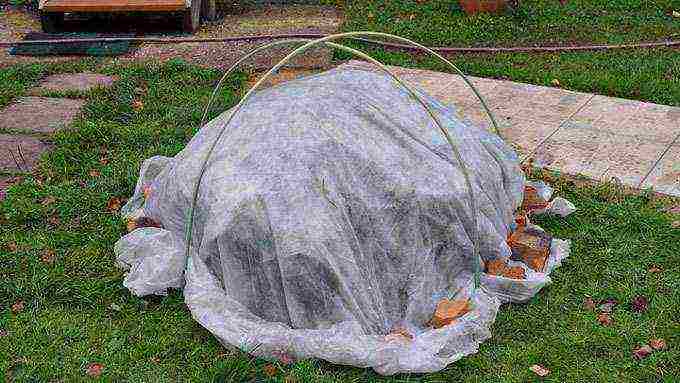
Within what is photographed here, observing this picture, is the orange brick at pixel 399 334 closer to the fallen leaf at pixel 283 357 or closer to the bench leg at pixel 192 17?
the fallen leaf at pixel 283 357

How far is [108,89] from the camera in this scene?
291 inches

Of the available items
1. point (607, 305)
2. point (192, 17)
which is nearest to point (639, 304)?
point (607, 305)

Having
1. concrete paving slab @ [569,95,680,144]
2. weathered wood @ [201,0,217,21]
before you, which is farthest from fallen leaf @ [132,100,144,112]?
concrete paving slab @ [569,95,680,144]

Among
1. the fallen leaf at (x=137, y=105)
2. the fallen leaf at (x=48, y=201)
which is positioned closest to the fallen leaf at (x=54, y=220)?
the fallen leaf at (x=48, y=201)

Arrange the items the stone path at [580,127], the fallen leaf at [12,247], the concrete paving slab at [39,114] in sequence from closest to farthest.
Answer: the fallen leaf at [12,247], the stone path at [580,127], the concrete paving slab at [39,114]

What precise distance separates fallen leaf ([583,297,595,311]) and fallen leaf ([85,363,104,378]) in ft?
8.06

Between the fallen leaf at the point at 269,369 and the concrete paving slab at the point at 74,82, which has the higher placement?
the fallen leaf at the point at 269,369

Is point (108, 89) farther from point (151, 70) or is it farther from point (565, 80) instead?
point (565, 80)

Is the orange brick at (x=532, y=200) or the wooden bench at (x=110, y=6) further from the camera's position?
the wooden bench at (x=110, y=6)

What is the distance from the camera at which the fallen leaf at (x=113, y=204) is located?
5465mm

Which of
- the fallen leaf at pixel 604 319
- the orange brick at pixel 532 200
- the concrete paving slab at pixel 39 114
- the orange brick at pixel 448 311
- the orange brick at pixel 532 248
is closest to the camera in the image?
the orange brick at pixel 448 311

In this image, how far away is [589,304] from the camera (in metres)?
4.47

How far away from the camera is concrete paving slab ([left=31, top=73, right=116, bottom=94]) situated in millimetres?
7438

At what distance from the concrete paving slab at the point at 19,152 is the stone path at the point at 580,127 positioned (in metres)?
3.21
